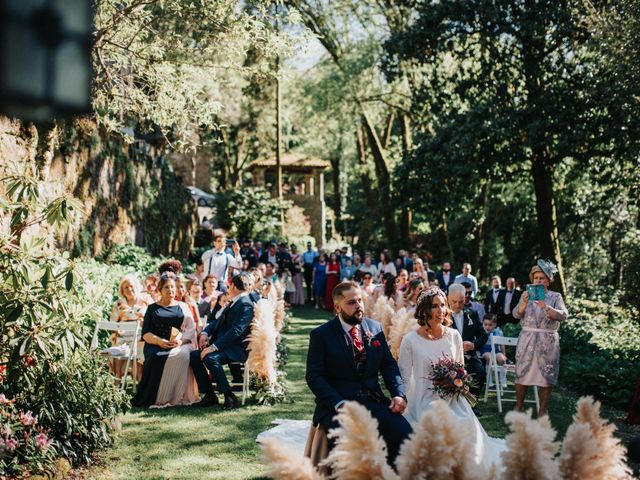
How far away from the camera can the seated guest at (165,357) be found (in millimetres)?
9344

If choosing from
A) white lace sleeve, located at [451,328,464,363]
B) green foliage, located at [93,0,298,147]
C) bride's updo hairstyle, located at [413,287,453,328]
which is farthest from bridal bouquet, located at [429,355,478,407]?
green foliage, located at [93,0,298,147]

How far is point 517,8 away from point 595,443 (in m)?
16.9

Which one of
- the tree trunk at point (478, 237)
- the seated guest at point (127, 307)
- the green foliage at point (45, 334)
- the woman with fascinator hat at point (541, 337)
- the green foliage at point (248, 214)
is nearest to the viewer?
the green foliage at point (45, 334)

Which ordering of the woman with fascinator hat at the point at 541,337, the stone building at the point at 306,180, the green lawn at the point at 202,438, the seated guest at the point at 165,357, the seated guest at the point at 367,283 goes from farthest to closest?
1. the stone building at the point at 306,180
2. the seated guest at the point at 367,283
3. the seated guest at the point at 165,357
4. the woman with fascinator hat at the point at 541,337
5. the green lawn at the point at 202,438

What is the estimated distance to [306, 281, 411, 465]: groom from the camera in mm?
5137

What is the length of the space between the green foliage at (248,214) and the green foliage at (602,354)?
62.8 ft

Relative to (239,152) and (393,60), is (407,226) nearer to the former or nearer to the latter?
(393,60)

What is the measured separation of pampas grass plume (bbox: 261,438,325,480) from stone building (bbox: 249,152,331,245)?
46.8 meters

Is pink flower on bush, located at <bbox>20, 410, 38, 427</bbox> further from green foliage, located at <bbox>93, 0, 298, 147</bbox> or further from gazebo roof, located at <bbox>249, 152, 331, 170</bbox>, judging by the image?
gazebo roof, located at <bbox>249, 152, 331, 170</bbox>

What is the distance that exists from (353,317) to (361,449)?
3119 millimetres

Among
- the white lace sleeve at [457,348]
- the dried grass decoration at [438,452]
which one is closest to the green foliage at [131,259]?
the white lace sleeve at [457,348]

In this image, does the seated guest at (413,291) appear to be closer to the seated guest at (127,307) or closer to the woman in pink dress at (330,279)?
Answer: the seated guest at (127,307)

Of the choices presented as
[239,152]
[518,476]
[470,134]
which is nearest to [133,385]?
[518,476]

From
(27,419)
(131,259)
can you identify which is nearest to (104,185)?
(131,259)
